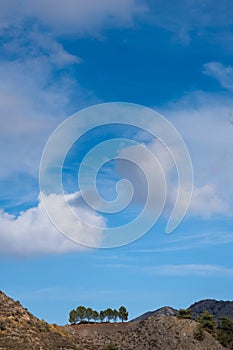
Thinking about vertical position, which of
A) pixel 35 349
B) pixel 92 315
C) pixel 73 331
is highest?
pixel 92 315

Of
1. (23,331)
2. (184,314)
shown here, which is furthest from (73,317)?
(23,331)

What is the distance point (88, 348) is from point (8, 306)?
1967cm

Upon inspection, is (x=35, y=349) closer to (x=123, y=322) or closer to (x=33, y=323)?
(x=33, y=323)

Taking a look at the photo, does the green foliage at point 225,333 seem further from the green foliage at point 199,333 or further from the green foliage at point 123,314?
the green foliage at point 123,314

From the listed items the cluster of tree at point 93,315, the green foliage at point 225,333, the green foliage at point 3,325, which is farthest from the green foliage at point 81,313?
the green foliage at point 3,325

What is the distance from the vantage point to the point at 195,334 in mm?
123250

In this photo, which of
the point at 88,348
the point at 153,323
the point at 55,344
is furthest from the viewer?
the point at 153,323

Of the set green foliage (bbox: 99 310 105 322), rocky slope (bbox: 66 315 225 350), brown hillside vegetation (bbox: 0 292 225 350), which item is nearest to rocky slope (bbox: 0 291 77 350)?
brown hillside vegetation (bbox: 0 292 225 350)

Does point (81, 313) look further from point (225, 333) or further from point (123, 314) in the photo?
point (225, 333)

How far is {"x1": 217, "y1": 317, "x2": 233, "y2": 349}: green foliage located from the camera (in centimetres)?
12779

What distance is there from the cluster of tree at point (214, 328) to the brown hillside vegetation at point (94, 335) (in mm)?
1516

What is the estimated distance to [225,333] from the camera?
13525cm

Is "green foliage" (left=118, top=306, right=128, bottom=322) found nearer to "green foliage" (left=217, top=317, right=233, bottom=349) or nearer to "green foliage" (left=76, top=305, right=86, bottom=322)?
"green foliage" (left=76, top=305, right=86, bottom=322)

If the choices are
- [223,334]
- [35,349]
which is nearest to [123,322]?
[223,334]
